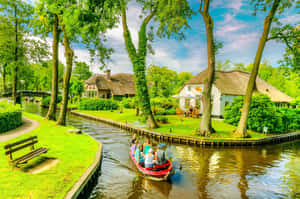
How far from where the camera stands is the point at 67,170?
24.9 ft

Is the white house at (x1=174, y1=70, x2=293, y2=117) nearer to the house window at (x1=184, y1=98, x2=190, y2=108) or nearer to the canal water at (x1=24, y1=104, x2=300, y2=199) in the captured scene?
the house window at (x1=184, y1=98, x2=190, y2=108)

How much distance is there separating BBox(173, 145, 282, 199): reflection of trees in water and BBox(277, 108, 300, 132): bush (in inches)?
322

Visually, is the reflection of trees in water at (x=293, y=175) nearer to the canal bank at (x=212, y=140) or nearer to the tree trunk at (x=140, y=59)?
the canal bank at (x=212, y=140)

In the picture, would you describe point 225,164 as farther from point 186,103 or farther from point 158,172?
point 186,103

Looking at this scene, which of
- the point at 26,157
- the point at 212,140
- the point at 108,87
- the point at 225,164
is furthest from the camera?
the point at 108,87

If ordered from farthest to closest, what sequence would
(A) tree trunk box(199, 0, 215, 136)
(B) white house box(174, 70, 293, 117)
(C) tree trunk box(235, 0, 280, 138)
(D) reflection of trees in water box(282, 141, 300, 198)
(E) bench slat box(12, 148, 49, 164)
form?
1. (B) white house box(174, 70, 293, 117)
2. (A) tree trunk box(199, 0, 215, 136)
3. (C) tree trunk box(235, 0, 280, 138)
4. (D) reflection of trees in water box(282, 141, 300, 198)
5. (E) bench slat box(12, 148, 49, 164)

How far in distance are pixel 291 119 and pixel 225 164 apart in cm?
1871

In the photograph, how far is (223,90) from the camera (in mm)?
26469

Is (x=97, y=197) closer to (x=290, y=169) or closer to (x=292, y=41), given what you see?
(x=290, y=169)

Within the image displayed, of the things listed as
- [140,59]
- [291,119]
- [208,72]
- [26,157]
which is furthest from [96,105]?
[291,119]

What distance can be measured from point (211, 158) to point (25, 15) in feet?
106

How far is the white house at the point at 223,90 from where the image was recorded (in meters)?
26.9

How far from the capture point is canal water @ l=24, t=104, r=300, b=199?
7.76 metres

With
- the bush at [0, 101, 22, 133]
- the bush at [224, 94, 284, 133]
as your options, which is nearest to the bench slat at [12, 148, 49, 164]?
the bush at [0, 101, 22, 133]
